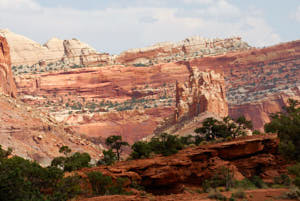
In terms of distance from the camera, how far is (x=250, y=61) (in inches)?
5576

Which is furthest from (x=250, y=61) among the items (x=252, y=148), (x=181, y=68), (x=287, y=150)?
(x=287, y=150)

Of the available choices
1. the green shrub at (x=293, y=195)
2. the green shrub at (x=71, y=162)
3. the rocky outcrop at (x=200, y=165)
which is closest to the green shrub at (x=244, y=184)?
the rocky outcrop at (x=200, y=165)

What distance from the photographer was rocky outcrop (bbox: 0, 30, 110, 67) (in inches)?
6171

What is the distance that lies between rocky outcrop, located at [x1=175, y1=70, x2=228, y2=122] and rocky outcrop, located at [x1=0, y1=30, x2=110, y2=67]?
212ft

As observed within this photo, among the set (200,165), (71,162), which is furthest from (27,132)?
(200,165)

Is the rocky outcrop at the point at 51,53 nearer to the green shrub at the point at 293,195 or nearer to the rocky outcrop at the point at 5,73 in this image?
the rocky outcrop at the point at 5,73

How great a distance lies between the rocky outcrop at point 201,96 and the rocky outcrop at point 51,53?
212ft

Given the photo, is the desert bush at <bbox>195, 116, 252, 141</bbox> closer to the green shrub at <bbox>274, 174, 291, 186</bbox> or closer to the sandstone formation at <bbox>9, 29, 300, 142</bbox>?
the green shrub at <bbox>274, 174, 291, 186</bbox>

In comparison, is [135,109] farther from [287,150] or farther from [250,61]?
[287,150]

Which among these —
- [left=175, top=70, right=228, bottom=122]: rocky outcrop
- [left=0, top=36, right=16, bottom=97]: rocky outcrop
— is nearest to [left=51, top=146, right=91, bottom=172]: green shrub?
[left=0, top=36, right=16, bottom=97]: rocky outcrop

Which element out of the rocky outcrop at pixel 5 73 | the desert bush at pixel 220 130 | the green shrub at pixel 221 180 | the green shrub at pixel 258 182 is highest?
the rocky outcrop at pixel 5 73

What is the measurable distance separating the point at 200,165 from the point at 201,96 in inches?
1510

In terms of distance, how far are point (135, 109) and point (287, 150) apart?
319 feet

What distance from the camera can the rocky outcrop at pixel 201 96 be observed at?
8369 centimetres
